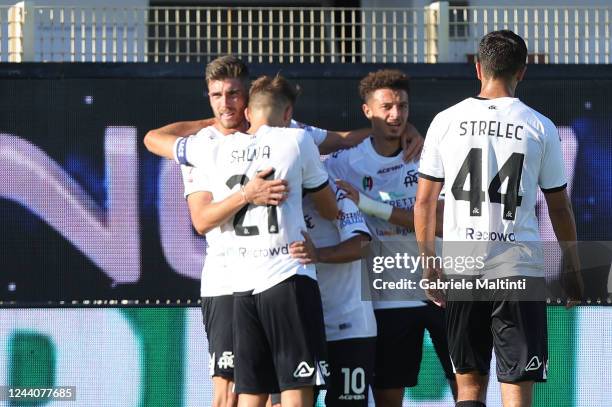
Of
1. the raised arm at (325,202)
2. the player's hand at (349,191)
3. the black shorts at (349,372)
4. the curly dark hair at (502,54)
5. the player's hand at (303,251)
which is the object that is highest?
the curly dark hair at (502,54)

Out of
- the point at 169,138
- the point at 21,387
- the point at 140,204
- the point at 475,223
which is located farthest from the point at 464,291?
the point at 21,387

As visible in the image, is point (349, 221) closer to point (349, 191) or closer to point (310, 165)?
point (349, 191)

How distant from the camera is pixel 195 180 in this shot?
6.14 meters

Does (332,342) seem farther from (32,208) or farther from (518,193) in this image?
(32,208)

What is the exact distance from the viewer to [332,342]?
6.18 m

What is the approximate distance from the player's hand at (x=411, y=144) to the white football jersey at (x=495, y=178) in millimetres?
1325

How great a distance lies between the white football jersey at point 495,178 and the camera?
524cm

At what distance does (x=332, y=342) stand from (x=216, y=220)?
93cm

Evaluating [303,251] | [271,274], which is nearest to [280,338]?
[271,274]

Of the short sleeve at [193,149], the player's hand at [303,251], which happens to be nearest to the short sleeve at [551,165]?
the player's hand at [303,251]

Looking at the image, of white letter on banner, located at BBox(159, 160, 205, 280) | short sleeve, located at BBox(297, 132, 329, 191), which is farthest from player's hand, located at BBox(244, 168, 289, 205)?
white letter on banner, located at BBox(159, 160, 205, 280)

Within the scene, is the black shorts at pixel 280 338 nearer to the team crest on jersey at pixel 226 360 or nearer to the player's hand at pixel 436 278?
the team crest on jersey at pixel 226 360

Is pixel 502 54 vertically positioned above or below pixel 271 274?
above

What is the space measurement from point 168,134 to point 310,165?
1.58 meters
